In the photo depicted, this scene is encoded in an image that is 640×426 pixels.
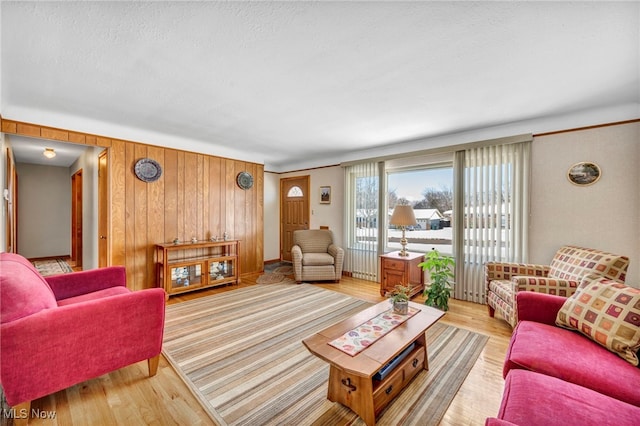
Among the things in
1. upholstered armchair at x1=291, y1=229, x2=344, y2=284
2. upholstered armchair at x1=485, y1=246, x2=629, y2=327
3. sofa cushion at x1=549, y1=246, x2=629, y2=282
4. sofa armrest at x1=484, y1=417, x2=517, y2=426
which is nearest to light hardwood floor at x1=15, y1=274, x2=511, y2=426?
upholstered armchair at x1=485, y1=246, x2=629, y2=327

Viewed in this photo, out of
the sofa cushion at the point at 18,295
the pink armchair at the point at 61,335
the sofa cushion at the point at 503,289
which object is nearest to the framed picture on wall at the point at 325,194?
the sofa cushion at the point at 503,289

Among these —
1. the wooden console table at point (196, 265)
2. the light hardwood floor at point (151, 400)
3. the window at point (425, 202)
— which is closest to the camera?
the light hardwood floor at point (151, 400)

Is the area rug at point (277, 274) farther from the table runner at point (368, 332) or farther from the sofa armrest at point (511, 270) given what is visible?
the sofa armrest at point (511, 270)

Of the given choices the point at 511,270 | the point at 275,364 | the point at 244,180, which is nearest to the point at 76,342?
the point at 275,364

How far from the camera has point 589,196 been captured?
288 centimetres

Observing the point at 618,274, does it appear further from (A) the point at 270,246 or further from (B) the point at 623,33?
(A) the point at 270,246

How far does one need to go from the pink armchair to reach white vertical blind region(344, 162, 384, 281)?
3500 mm

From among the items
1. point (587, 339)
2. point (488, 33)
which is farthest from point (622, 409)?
point (488, 33)

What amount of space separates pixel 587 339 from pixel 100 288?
3971 millimetres

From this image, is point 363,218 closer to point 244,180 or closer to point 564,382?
point 244,180

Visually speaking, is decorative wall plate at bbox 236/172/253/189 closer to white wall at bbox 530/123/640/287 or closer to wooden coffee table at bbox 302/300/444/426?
wooden coffee table at bbox 302/300/444/426

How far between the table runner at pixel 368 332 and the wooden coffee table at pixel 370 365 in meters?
0.03

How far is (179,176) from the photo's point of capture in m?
4.14

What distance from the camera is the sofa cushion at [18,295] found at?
1.42 m
